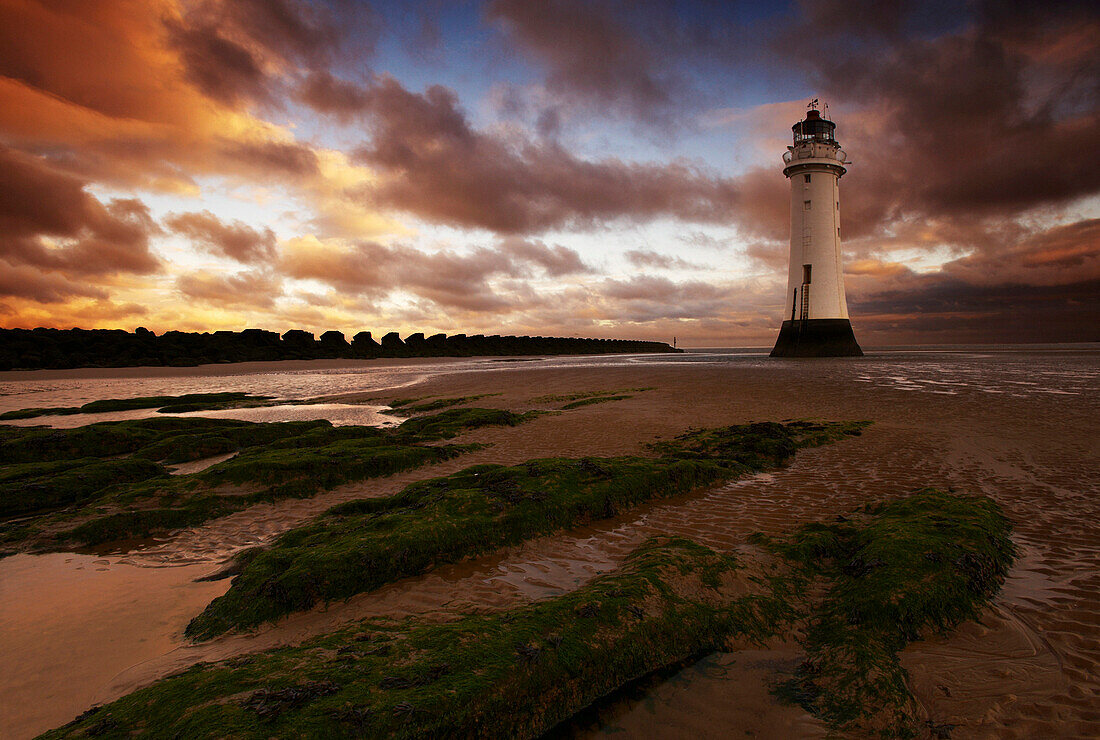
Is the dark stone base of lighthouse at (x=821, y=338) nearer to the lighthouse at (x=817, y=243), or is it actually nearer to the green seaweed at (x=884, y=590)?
the lighthouse at (x=817, y=243)

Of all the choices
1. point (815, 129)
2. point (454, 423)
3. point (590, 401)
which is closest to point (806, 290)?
point (815, 129)

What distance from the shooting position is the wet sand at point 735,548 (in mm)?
3039

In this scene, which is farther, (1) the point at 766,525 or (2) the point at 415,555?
(1) the point at 766,525

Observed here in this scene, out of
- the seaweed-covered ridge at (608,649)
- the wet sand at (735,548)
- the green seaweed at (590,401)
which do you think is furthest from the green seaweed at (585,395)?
the seaweed-covered ridge at (608,649)

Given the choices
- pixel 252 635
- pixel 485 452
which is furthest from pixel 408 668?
pixel 485 452

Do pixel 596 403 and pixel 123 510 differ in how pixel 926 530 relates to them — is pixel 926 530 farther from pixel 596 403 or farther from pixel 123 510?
pixel 596 403

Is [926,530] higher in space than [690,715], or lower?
higher

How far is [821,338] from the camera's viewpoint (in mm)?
39438

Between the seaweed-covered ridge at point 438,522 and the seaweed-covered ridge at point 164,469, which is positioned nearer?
the seaweed-covered ridge at point 438,522

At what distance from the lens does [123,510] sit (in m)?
6.90

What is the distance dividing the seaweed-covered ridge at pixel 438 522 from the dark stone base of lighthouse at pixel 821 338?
116 feet

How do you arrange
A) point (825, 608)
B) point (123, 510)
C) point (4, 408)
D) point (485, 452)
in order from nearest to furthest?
point (825, 608)
point (123, 510)
point (485, 452)
point (4, 408)

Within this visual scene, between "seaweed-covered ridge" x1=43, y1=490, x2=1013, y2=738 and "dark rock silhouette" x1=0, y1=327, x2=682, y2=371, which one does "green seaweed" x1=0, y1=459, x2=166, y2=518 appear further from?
"dark rock silhouette" x1=0, y1=327, x2=682, y2=371

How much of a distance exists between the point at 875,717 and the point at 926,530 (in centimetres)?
289
